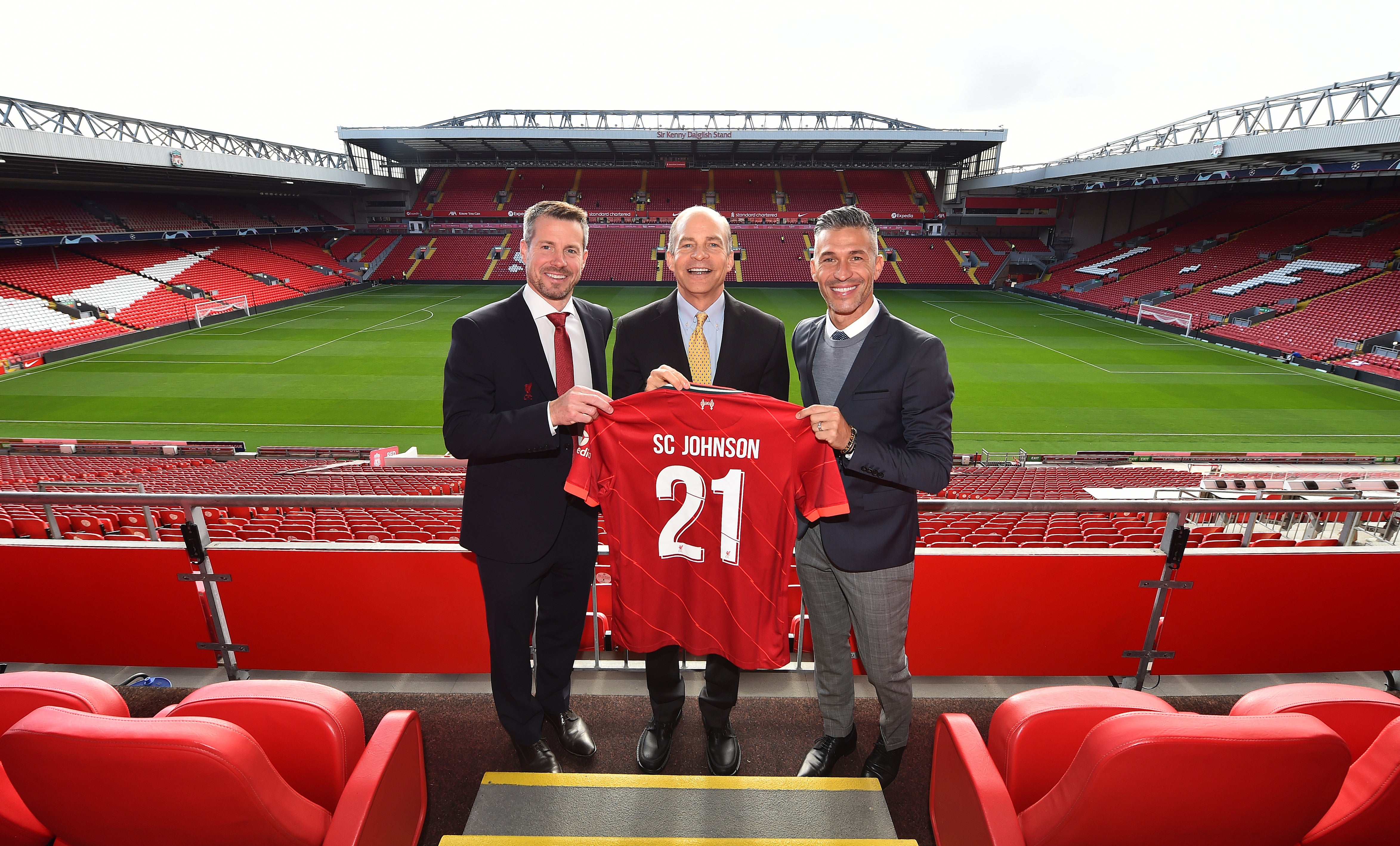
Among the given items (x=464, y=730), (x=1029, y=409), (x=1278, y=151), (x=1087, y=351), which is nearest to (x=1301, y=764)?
(x=464, y=730)

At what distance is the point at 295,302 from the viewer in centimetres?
3416

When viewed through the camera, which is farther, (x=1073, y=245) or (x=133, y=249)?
(x=1073, y=245)

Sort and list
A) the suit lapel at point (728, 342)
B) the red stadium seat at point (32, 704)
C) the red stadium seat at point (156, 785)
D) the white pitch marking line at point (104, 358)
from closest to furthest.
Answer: the red stadium seat at point (156, 785) < the red stadium seat at point (32, 704) < the suit lapel at point (728, 342) < the white pitch marking line at point (104, 358)

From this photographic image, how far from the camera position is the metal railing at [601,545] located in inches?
121

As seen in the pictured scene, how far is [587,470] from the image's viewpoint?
244 centimetres

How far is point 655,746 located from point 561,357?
1.87 metres

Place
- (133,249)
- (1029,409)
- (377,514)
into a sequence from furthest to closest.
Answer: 1. (133,249)
2. (1029,409)
3. (377,514)

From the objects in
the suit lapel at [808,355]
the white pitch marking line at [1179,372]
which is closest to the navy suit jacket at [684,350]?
the suit lapel at [808,355]

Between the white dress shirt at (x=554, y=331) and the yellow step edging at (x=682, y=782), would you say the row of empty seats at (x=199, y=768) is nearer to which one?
the yellow step edging at (x=682, y=782)

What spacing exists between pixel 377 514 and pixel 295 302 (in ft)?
109

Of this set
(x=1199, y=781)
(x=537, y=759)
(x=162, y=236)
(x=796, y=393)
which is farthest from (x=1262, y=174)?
(x=162, y=236)

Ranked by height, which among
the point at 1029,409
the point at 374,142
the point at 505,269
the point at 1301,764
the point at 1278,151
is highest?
the point at 374,142

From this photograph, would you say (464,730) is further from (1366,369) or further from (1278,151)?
(1278,151)

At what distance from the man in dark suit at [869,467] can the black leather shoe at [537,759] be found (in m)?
1.18
